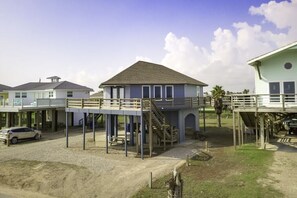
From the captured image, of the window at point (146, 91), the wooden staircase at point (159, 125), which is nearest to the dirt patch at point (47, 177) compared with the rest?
the wooden staircase at point (159, 125)

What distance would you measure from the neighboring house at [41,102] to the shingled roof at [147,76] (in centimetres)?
1256

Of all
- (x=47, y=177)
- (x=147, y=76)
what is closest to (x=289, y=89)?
(x=147, y=76)

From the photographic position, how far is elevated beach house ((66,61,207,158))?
82.6ft

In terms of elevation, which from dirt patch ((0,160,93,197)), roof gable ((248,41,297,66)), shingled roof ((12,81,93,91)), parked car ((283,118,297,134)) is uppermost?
roof gable ((248,41,297,66))

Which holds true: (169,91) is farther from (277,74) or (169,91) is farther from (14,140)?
(14,140)

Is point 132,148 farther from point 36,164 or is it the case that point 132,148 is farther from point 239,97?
point 239,97

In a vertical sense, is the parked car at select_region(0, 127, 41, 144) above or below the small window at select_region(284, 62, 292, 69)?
below

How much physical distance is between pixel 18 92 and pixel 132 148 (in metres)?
26.7

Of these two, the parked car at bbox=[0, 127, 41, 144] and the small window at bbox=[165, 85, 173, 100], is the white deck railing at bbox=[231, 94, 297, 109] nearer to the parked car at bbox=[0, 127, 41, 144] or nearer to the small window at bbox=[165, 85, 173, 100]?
the small window at bbox=[165, 85, 173, 100]

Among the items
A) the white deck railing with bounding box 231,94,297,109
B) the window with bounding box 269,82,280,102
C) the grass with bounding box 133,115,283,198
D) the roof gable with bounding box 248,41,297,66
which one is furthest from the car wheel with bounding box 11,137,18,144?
the window with bounding box 269,82,280,102

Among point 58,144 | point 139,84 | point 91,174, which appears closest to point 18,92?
point 58,144

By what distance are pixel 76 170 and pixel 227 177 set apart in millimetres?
10478

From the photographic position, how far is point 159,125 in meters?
24.5

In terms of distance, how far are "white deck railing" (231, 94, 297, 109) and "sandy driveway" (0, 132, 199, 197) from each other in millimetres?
6125
